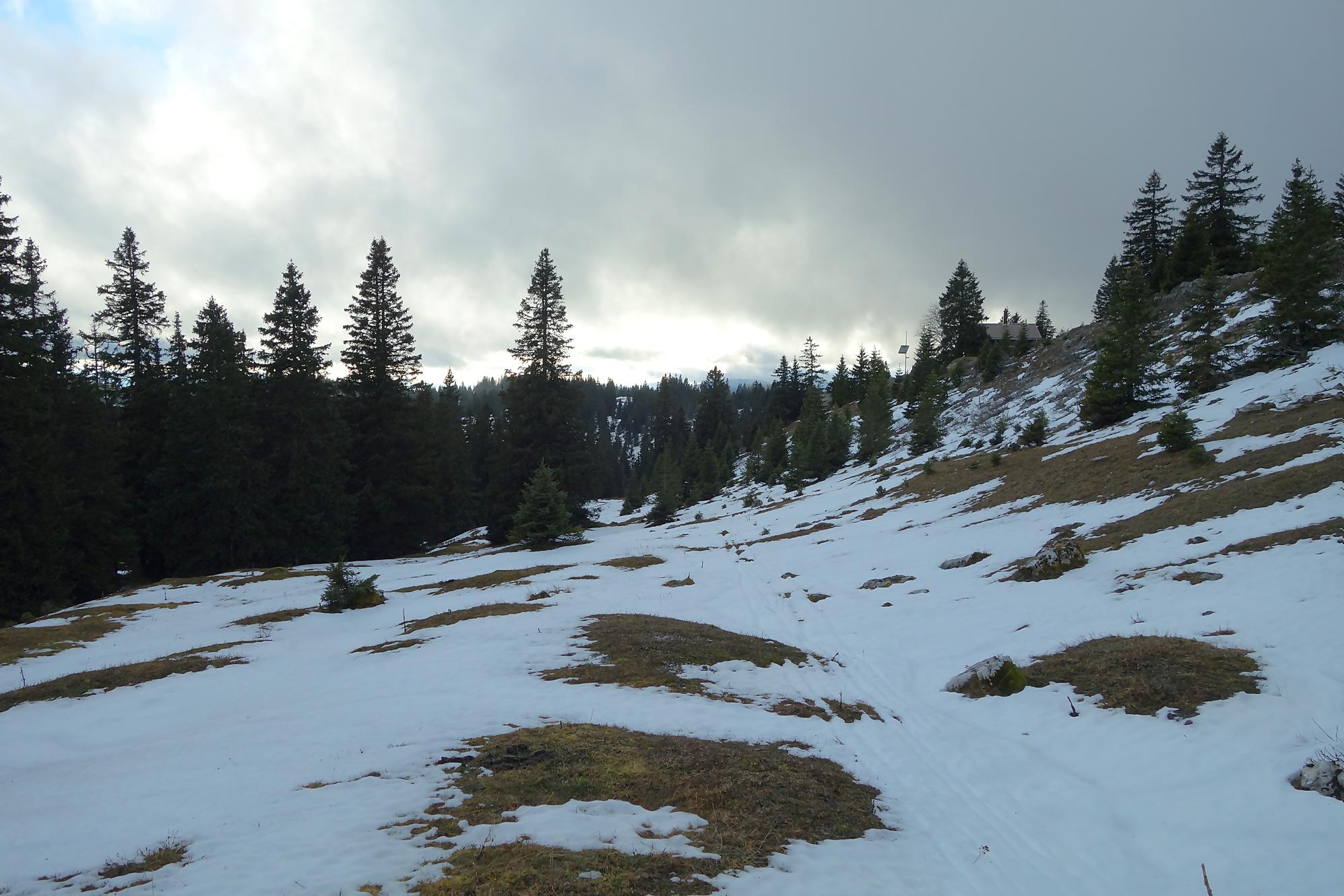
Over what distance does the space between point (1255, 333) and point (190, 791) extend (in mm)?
43131

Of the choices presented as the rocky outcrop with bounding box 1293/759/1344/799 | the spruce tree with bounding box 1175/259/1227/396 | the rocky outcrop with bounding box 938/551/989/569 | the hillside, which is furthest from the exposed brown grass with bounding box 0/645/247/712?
the spruce tree with bounding box 1175/259/1227/396

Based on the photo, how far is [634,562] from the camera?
27.2m

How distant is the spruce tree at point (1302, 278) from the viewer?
2420cm

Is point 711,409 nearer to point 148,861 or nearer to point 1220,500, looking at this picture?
point 1220,500

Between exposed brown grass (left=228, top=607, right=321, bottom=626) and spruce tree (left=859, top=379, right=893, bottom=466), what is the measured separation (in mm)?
44506

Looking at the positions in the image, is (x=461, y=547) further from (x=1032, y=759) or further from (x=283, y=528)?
(x=1032, y=759)

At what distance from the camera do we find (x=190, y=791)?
730cm

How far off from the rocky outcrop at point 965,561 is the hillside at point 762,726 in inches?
14.6

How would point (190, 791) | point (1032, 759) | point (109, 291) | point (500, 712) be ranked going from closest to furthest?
point (190, 791)
point (1032, 759)
point (500, 712)
point (109, 291)

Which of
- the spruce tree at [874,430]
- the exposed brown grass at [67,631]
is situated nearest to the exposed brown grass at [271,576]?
the exposed brown grass at [67,631]

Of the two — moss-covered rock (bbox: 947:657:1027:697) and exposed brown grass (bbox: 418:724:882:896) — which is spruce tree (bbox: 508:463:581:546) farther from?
moss-covered rock (bbox: 947:657:1027:697)

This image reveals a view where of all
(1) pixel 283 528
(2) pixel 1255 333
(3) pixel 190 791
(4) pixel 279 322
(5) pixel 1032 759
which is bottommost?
(5) pixel 1032 759

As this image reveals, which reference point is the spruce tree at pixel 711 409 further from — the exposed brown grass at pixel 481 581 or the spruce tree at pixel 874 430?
the exposed brown grass at pixel 481 581

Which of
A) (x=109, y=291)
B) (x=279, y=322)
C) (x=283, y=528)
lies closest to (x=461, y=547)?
(x=283, y=528)
